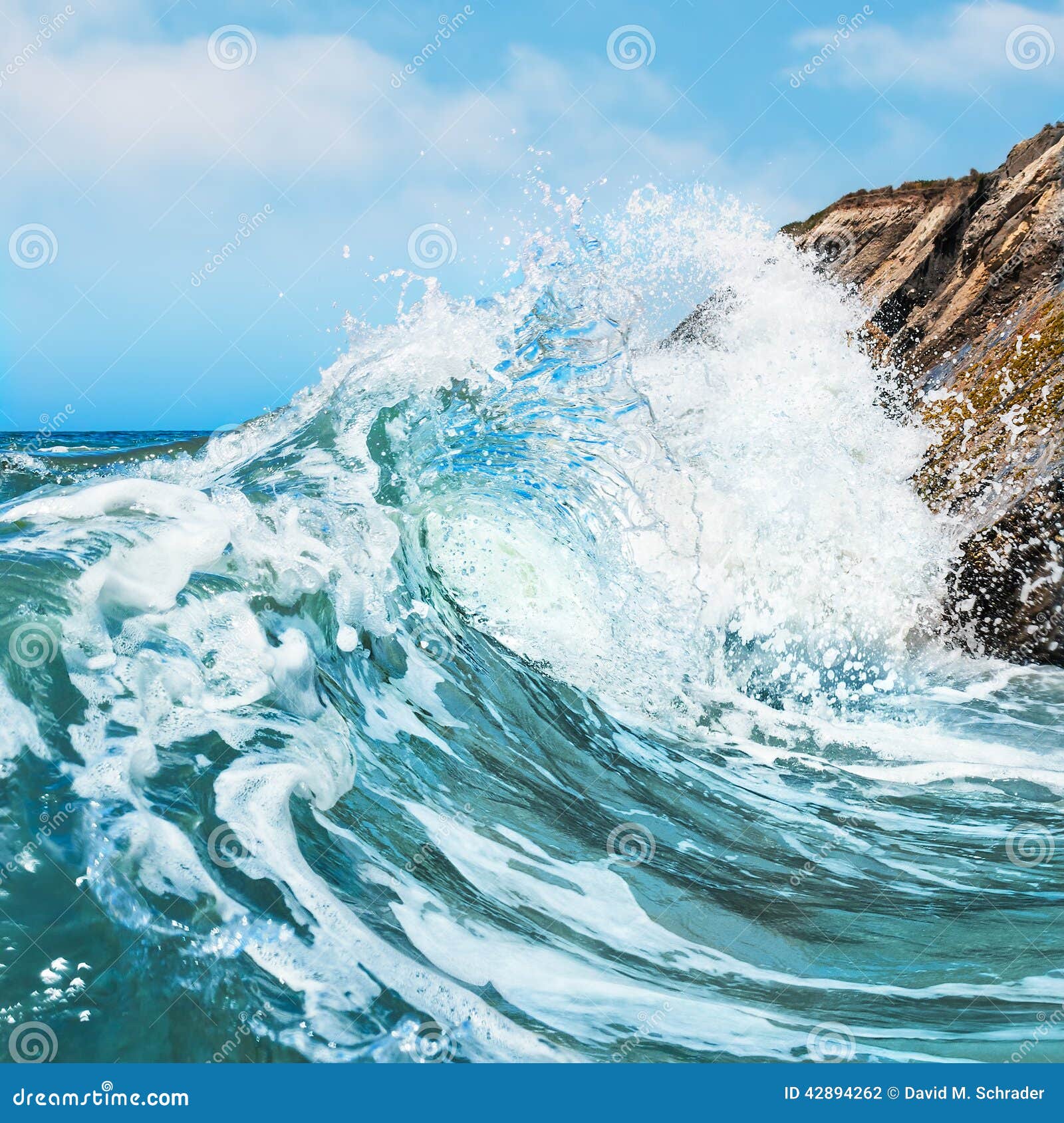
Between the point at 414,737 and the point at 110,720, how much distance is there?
155 centimetres

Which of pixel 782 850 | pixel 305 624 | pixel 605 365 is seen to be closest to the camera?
pixel 782 850

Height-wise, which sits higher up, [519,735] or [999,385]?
[999,385]

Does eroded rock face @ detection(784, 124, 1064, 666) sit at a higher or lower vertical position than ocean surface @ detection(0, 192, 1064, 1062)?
higher

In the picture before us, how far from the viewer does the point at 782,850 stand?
13.2 feet

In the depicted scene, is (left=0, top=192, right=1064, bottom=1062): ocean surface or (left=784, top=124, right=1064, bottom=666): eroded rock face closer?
(left=0, top=192, right=1064, bottom=1062): ocean surface

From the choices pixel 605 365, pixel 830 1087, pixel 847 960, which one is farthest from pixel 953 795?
pixel 605 365

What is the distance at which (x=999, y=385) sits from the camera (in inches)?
272

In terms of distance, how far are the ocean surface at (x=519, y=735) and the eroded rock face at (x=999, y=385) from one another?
0.28m

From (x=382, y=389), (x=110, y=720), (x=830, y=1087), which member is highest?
(x=382, y=389)

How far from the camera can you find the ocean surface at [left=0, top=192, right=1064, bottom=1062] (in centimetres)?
276

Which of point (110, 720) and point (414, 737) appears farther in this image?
point (414, 737)

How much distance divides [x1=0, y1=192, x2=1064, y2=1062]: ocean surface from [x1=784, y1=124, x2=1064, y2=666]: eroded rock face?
11.2 inches

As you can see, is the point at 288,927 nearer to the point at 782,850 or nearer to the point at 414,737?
the point at 414,737

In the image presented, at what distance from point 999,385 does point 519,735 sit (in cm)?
475
